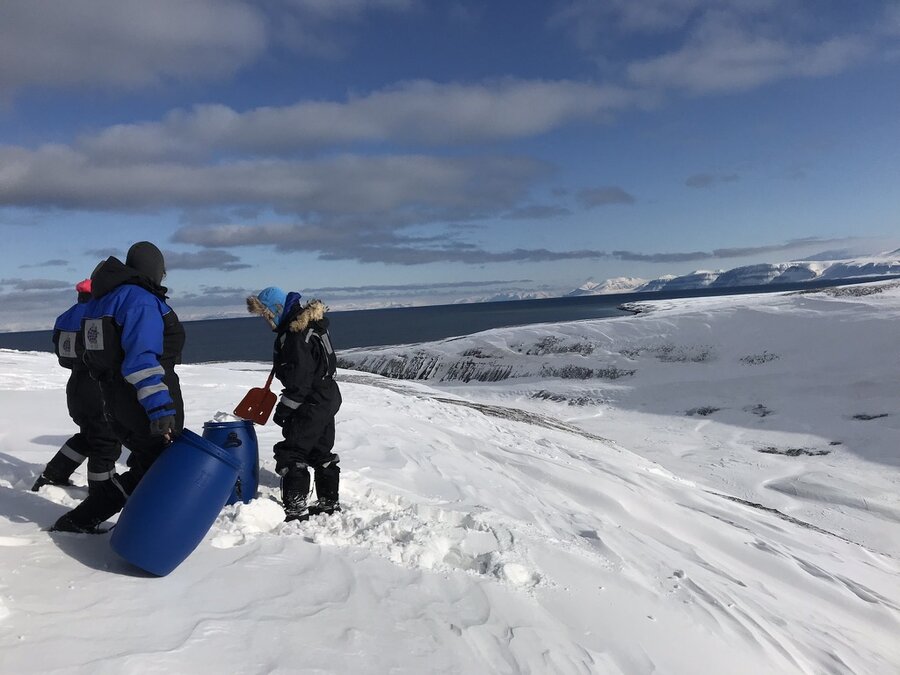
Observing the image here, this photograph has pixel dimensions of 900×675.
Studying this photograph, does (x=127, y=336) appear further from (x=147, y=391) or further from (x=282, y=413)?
(x=282, y=413)

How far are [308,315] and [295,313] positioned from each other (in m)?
0.13

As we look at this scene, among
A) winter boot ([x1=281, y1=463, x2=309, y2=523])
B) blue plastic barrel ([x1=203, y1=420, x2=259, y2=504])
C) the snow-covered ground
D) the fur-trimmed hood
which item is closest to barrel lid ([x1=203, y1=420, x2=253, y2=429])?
blue plastic barrel ([x1=203, y1=420, x2=259, y2=504])

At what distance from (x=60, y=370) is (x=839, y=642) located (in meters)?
14.6

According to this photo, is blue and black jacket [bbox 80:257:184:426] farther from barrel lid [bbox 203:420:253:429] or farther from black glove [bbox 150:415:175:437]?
barrel lid [bbox 203:420:253:429]

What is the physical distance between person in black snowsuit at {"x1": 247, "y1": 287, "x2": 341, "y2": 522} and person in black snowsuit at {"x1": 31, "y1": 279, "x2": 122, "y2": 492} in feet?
4.26

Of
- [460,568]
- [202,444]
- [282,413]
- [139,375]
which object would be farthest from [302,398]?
[460,568]

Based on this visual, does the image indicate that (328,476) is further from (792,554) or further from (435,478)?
(792,554)

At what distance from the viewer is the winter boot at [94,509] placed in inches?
163

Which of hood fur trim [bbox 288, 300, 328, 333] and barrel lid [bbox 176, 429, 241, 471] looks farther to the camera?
hood fur trim [bbox 288, 300, 328, 333]

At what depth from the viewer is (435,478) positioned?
24.5 feet

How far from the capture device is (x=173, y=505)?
368cm

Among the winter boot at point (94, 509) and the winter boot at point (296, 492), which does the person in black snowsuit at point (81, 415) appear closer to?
the winter boot at point (94, 509)

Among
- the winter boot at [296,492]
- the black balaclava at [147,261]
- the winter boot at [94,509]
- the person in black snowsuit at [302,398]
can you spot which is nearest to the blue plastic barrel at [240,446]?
the person in black snowsuit at [302,398]

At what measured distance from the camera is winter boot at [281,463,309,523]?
4961 mm
